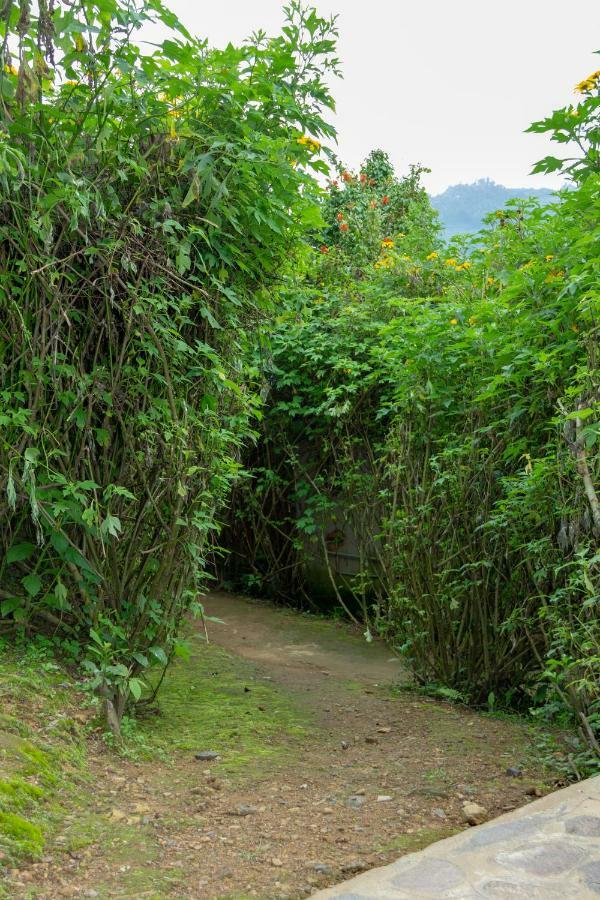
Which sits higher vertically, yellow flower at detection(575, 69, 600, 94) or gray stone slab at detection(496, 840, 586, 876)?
yellow flower at detection(575, 69, 600, 94)

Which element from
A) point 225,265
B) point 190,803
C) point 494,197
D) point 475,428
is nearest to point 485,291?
point 475,428

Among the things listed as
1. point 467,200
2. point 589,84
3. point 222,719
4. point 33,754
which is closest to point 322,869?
point 33,754

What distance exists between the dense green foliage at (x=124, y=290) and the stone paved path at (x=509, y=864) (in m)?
1.64

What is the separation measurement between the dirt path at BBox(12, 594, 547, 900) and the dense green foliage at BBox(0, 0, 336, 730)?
565 mm

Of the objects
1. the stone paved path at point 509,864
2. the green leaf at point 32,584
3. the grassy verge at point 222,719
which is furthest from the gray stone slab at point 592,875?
the green leaf at point 32,584

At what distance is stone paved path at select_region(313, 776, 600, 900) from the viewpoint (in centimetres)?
253

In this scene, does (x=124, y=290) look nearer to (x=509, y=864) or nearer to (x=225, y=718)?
(x=225, y=718)

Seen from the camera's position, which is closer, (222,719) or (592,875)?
(592,875)

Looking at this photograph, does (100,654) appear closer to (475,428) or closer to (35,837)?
(35,837)

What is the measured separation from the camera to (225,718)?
4.70 meters

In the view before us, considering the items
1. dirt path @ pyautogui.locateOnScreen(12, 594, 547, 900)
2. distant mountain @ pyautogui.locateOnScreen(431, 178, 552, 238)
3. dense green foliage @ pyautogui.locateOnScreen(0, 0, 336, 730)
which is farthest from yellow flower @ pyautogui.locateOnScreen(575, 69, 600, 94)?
distant mountain @ pyautogui.locateOnScreen(431, 178, 552, 238)

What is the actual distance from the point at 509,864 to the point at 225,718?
7.44ft

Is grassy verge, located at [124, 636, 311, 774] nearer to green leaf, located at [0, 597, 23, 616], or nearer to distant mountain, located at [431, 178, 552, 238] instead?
green leaf, located at [0, 597, 23, 616]

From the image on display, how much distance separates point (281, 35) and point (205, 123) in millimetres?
587
